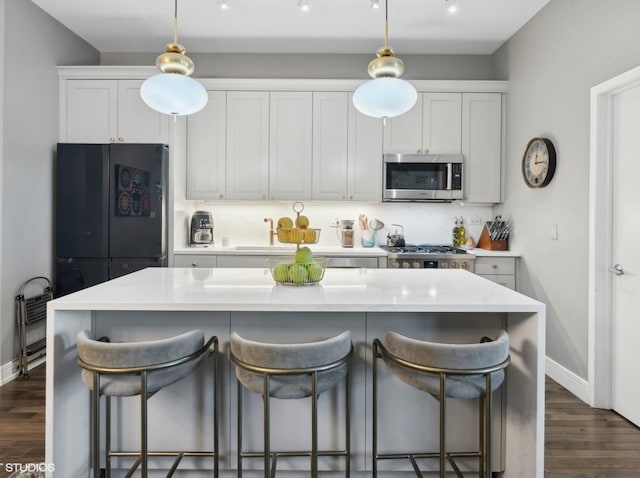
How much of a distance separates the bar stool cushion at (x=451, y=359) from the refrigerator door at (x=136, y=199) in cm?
266

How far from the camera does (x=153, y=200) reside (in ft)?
11.6

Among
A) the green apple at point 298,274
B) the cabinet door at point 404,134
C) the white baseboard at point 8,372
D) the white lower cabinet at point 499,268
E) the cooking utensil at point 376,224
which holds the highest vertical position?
the cabinet door at point 404,134

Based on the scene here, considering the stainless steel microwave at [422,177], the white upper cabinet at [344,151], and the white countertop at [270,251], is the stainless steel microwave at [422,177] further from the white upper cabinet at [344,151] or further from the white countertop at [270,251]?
the white countertop at [270,251]

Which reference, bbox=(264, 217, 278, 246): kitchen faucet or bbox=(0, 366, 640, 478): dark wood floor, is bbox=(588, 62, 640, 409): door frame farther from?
bbox=(264, 217, 278, 246): kitchen faucet

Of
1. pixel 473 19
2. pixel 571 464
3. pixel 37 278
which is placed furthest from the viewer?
pixel 473 19

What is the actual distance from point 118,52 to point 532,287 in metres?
4.56

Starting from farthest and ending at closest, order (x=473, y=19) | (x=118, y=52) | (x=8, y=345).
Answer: (x=118, y=52) < (x=473, y=19) < (x=8, y=345)

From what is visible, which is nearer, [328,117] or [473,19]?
[473,19]

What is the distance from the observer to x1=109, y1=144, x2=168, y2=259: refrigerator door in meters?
3.49

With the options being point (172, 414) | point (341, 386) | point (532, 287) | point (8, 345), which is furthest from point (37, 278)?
point (532, 287)

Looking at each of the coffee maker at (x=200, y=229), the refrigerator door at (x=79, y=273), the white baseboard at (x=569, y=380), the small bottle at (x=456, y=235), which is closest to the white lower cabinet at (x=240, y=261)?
the coffee maker at (x=200, y=229)

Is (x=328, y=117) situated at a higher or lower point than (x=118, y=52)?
lower

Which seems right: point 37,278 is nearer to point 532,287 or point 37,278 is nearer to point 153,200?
point 153,200

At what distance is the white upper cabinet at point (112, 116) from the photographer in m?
3.70
